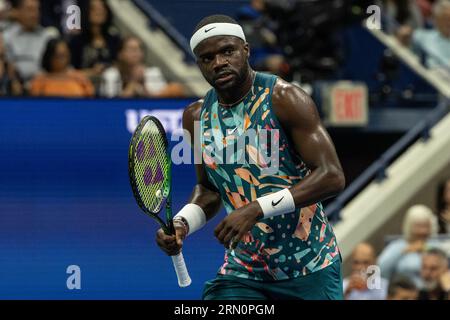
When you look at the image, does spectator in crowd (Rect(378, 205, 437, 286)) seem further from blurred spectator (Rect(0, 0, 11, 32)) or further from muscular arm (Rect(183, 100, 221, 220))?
blurred spectator (Rect(0, 0, 11, 32))

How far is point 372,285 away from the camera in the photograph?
7.77 m

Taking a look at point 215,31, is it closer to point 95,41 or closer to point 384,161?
point 95,41

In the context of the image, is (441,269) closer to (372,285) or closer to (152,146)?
(372,285)

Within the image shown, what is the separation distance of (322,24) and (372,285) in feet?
8.35

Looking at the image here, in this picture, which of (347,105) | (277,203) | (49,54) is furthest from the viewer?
(347,105)

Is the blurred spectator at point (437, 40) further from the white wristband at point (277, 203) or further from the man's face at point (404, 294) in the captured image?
the white wristband at point (277, 203)

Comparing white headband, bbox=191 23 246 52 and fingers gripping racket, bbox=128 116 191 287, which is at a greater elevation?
white headband, bbox=191 23 246 52

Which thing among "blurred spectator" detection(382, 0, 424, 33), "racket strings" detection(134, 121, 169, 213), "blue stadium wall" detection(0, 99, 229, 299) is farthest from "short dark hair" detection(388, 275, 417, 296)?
"blurred spectator" detection(382, 0, 424, 33)

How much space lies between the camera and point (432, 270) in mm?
7711

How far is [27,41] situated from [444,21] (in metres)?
3.67

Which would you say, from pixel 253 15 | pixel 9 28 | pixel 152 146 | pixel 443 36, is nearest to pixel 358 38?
pixel 443 36

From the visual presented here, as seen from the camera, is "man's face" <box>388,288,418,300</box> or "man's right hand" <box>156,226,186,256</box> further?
"man's face" <box>388,288,418,300</box>

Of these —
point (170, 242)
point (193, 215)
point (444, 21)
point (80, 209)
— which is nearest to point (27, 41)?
point (80, 209)

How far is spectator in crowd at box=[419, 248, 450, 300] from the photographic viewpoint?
7594 mm
